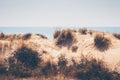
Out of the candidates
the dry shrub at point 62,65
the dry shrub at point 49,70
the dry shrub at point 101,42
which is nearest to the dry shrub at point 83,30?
the dry shrub at point 101,42

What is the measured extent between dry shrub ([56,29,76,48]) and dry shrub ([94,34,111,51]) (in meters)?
1.66

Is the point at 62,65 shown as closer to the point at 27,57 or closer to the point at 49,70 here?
the point at 49,70

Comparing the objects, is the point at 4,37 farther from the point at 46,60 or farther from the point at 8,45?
the point at 46,60

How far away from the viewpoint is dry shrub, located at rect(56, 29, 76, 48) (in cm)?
1788

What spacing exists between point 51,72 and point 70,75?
1052mm

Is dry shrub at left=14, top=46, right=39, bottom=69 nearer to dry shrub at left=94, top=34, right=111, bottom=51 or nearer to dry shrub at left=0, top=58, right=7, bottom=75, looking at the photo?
dry shrub at left=0, top=58, right=7, bottom=75

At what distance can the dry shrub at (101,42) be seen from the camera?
16517mm

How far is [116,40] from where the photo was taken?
17.5m

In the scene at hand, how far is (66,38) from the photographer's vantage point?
59.5ft

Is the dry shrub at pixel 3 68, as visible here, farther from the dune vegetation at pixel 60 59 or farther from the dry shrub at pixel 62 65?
the dry shrub at pixel 62 65

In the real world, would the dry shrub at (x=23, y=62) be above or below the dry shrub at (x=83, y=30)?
below

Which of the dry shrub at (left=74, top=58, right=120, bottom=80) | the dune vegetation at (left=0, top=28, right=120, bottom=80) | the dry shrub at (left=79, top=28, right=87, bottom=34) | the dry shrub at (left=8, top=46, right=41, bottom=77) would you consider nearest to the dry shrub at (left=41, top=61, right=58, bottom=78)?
the dune vegetation at (left=0, top=28, right=120, bottom=80)

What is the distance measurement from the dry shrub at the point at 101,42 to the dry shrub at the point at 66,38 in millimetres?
1663

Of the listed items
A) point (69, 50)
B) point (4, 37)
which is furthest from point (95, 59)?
point (4, 37)
